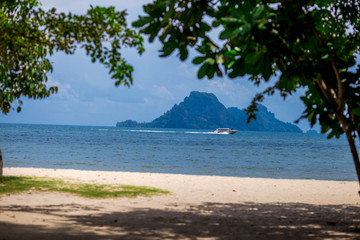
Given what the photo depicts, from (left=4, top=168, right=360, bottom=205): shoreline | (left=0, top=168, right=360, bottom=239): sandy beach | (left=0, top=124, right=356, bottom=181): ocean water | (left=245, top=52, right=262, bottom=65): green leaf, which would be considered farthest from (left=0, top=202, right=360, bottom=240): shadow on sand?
(left=0, top=124, right=356, bottom=181): ocean water

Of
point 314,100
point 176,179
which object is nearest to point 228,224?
point 314,100

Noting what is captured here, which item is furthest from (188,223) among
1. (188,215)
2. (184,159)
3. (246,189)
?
(184,159)

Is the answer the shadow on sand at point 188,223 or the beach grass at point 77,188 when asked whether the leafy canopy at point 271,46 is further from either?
the beach grass at point 77,188

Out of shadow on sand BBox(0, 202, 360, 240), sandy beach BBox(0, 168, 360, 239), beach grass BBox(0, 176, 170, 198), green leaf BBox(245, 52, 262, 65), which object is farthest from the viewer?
beach grass BBox(0, 176, 170, 198)

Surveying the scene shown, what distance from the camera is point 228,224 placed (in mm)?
8086

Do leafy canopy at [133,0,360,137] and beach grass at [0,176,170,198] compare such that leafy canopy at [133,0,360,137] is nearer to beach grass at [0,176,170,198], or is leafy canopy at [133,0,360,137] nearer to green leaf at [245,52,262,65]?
green leaf at [245,52,262,65]

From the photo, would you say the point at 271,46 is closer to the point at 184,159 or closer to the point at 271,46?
the point at 271,46

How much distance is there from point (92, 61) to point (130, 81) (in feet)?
2.93

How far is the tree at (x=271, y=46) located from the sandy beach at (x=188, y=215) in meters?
2.45

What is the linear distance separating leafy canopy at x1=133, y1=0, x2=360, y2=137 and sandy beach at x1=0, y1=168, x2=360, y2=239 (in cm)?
278

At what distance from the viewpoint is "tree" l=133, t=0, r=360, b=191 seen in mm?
4312

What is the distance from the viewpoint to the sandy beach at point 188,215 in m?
7.00

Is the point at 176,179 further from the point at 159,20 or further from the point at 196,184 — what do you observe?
the point at 159,20

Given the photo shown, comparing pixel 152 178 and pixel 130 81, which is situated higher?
pixel 130 81
